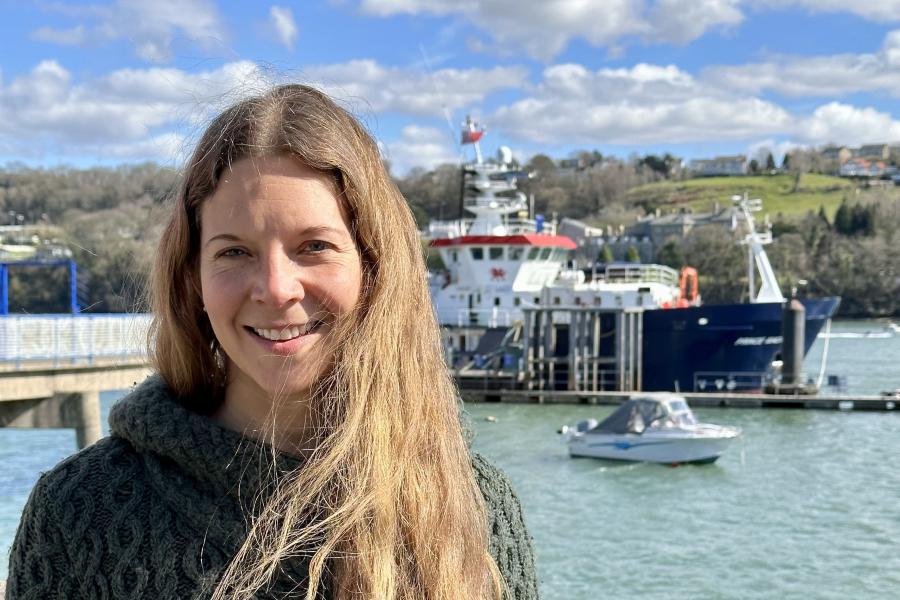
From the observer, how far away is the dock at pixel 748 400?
23062 millimetres

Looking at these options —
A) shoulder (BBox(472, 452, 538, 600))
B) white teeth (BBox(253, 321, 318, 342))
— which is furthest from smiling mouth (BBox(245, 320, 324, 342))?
shoulder (BBox(472, 452, 538, 600))


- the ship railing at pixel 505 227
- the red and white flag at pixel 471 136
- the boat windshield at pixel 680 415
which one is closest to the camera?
the boat windshield at pixel 680 415

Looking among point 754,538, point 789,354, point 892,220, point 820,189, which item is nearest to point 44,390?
point 754,538

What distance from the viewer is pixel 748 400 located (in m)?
23.6

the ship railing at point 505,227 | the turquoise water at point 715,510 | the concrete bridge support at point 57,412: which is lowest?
the turquoise water at point 715,510

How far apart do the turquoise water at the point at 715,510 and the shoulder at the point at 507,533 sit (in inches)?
293

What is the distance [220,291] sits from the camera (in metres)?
1.37

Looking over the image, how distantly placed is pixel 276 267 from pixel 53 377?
453 inches

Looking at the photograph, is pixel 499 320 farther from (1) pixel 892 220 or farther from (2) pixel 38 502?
(1) pixel 892 220

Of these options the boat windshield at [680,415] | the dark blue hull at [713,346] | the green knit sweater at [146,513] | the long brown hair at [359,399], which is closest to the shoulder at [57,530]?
the green knit sweater at [146,513]

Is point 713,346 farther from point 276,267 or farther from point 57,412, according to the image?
point 276,267

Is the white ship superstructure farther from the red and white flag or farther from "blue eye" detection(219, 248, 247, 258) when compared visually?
"blue eye" detection(219, 248, 247, 258)

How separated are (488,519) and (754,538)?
1171cm

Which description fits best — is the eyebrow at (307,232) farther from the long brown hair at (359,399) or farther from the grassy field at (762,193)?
the grassy field at (762,193)
